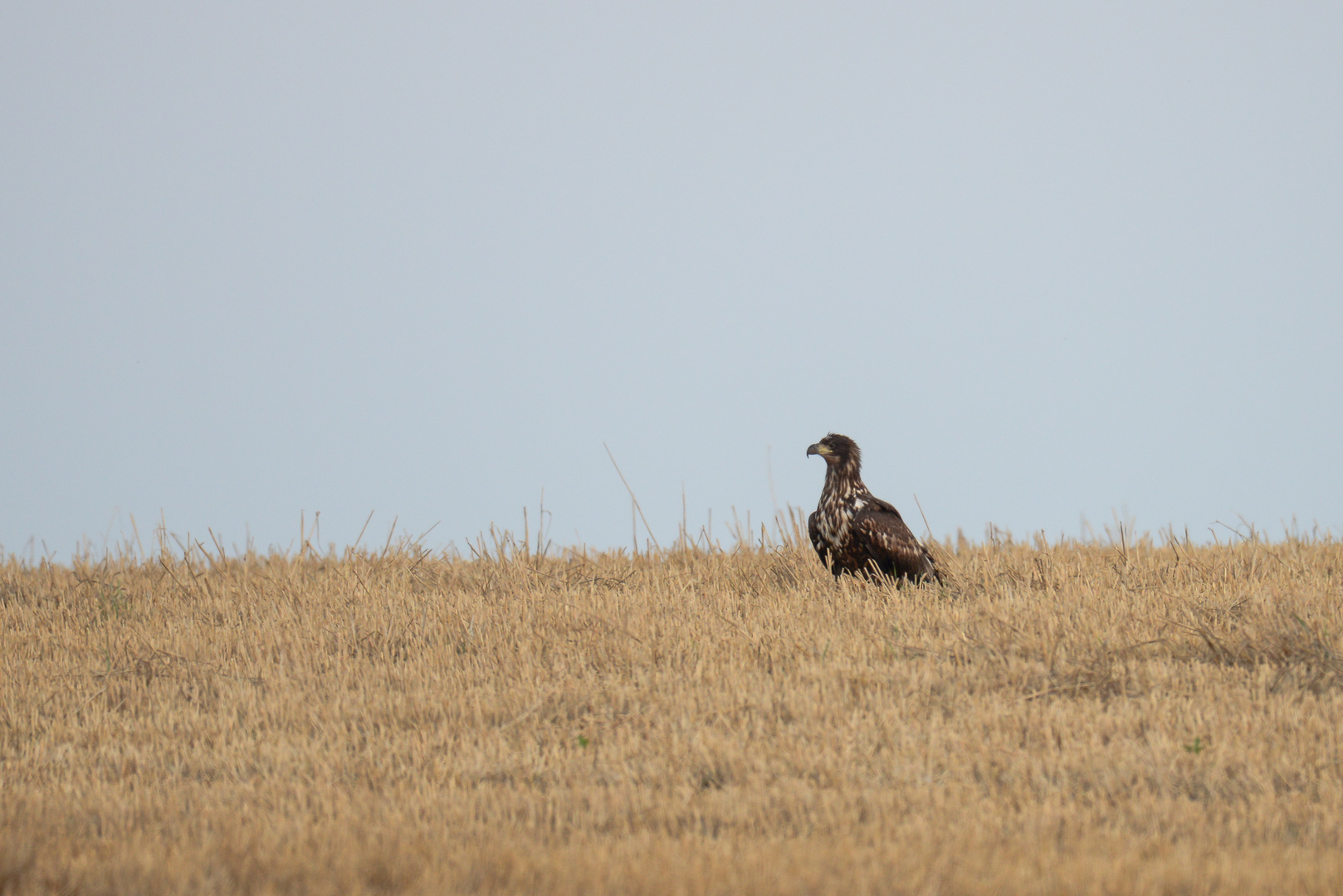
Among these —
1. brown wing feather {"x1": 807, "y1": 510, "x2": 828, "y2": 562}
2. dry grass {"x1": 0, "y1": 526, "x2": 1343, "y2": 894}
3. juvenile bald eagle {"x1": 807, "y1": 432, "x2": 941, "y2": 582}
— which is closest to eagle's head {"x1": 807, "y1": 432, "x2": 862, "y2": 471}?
juvenile bald eagle {"x1": 807, "y1": 432, "x2": 941, "y2": 582}

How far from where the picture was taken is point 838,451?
9875 mm

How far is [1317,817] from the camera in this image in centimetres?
471

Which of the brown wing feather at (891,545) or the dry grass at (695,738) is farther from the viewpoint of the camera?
the brown wing feather at (891,545)

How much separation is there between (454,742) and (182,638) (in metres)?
3.62

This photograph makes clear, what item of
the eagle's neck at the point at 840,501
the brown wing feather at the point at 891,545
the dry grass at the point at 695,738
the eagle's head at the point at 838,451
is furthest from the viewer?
the eagle's head at the point at 838,451

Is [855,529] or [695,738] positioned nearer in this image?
[695,738]

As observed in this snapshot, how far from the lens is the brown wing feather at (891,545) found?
938cm

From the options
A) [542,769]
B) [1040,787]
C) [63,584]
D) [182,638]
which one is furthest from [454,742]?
[63,584]

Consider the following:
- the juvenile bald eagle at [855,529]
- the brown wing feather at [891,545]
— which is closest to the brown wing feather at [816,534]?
the juvenile bald eagle at [855,529]

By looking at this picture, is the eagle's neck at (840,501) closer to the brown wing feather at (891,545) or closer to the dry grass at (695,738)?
the brown wing feather at (891,545)

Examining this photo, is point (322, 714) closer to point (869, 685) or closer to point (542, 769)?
point (542, 769)

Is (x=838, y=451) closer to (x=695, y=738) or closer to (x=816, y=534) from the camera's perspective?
(x=816, y=534)

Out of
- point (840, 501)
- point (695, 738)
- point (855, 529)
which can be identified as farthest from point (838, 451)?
point (695, 738)

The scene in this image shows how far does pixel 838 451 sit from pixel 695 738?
186 inches
